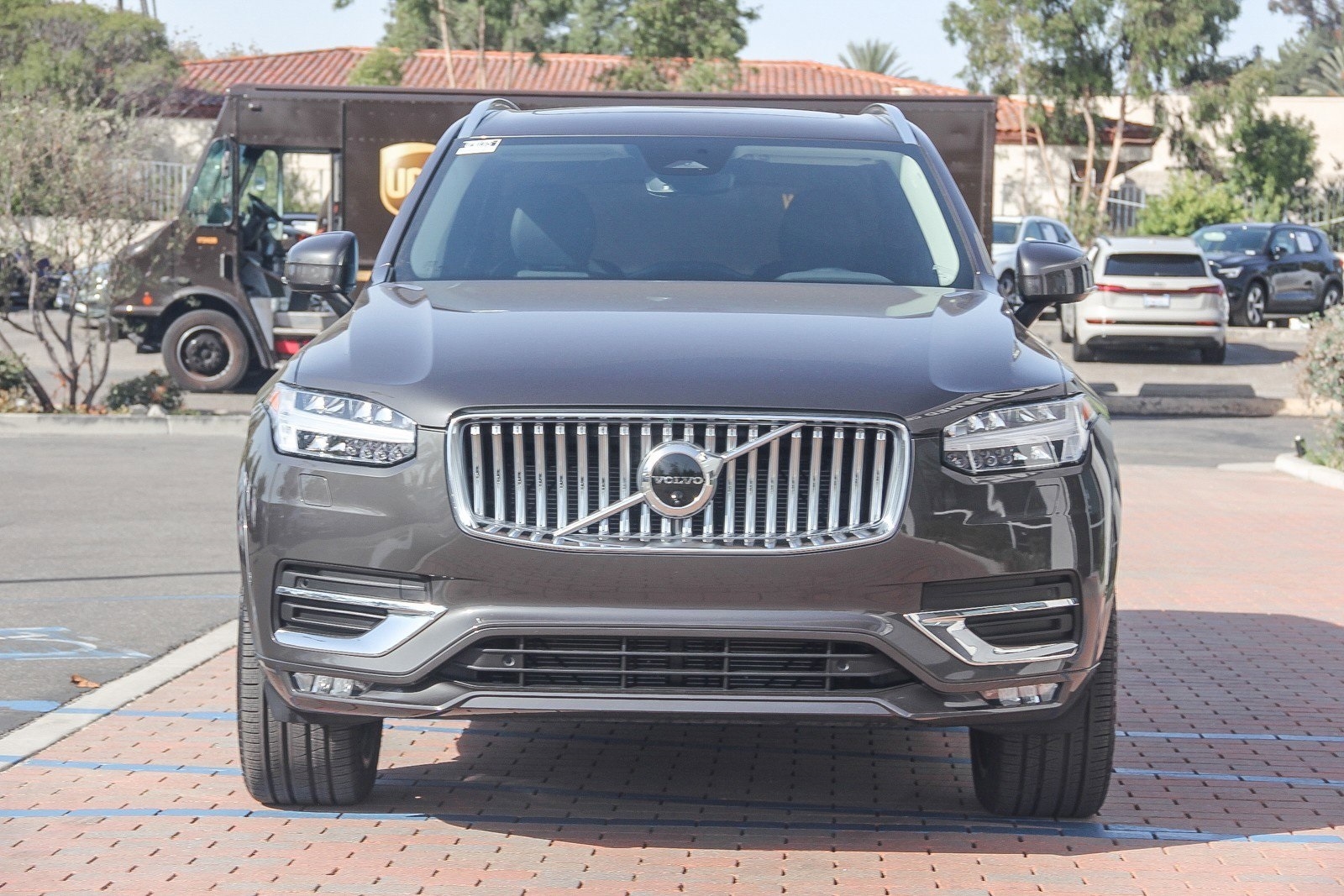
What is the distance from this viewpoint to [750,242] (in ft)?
18.0

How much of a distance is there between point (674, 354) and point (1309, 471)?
1193 centimetres

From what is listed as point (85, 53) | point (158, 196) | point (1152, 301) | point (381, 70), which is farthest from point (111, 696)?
point (85, 53)

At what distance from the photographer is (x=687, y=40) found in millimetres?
28375

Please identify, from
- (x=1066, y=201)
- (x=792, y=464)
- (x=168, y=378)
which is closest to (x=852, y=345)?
(x=792, y=464)

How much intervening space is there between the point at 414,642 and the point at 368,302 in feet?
3.99

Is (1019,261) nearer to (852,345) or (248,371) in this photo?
(852,345)

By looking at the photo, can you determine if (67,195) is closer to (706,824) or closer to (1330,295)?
(706,824)

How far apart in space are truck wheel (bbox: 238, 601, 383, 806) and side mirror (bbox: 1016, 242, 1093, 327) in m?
2.36

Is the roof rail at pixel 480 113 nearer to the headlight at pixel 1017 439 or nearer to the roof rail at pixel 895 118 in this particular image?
the roof rail at pixel 895 118

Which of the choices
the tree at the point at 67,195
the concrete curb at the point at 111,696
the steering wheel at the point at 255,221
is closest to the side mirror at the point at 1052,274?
the concrete curb at the point at 111,696

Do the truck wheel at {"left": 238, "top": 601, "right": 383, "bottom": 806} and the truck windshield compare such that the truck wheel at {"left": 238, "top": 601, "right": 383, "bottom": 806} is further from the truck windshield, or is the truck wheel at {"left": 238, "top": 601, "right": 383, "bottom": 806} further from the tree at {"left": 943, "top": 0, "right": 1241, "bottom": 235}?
the tree at {"left": 943, "top": 0, "right": 1241, "bottom": 235}

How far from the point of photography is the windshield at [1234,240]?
28.8 meters

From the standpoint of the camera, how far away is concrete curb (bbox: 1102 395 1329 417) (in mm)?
20828

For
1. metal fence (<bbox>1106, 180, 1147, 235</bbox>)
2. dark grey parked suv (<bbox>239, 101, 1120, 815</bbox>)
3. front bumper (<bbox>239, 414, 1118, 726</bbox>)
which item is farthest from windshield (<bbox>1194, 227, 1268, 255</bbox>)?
front bumper (<bbox>239, 414, 1118, 726</bbox>)
